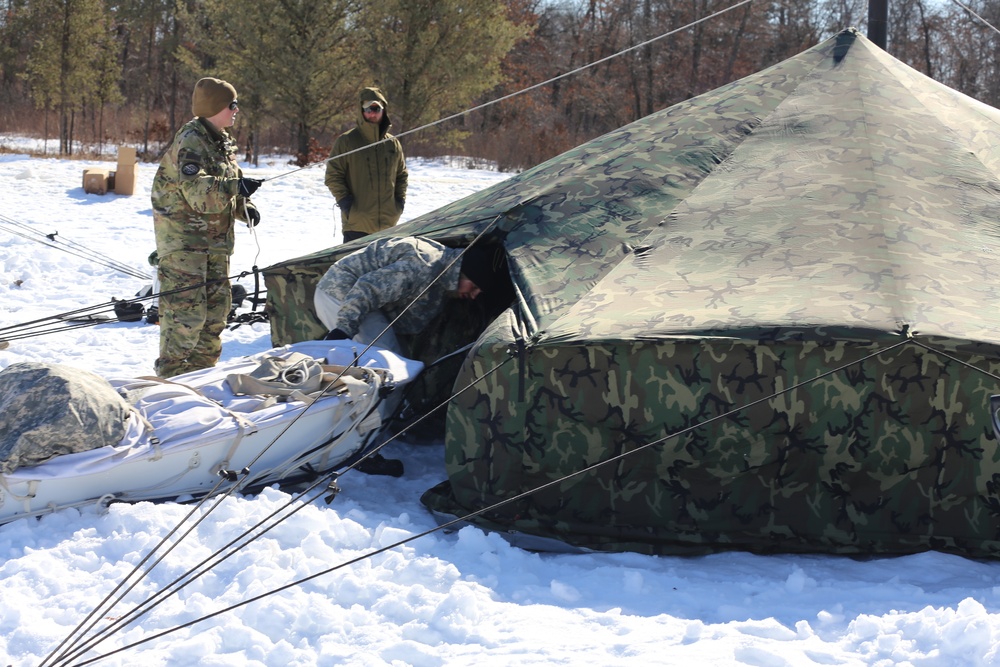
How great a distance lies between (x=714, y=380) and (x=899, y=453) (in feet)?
2.19

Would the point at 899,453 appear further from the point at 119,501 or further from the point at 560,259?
the point at 119,501

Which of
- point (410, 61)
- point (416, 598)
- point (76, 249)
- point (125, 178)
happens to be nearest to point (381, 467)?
point (416, 598)

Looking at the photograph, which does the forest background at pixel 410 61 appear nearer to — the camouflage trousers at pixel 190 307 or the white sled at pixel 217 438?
the camouflage trousers at pixel 190 307

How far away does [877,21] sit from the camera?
585 cm

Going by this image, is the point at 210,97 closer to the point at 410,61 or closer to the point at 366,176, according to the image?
the point at 366,176

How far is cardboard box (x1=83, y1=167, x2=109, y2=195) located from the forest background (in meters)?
6.64

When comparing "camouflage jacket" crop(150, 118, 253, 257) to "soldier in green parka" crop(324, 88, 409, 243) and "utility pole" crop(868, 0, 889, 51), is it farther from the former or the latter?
"utility pole" crop(868, 0, 889, 51)

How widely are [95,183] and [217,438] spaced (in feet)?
30.0

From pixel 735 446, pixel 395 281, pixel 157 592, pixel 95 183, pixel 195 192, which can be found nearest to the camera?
pixel 157 592

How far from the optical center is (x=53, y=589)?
3.00 meters

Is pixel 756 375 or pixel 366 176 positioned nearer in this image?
pixel 756 375

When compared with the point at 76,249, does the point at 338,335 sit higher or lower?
lower

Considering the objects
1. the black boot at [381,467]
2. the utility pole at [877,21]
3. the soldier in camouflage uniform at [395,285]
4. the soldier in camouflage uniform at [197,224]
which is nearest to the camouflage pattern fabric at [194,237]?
the soldier in camouflage uniform at [197,224]

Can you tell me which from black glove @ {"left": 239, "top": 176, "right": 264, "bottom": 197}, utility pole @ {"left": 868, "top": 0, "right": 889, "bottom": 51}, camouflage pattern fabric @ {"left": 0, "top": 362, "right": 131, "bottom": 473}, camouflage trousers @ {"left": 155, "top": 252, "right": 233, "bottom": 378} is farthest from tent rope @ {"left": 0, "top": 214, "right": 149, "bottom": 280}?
utility pole @ {"left": 868, "top": 0, "right": 889, "bottom": 51}
